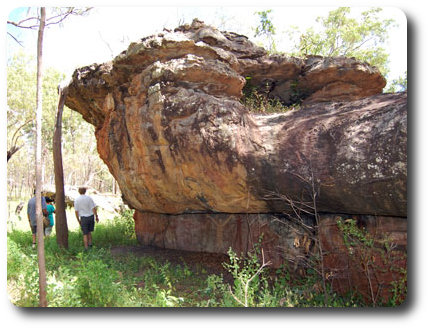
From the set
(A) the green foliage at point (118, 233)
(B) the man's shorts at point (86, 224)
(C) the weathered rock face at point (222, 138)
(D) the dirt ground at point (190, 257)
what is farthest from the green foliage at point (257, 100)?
(A) the green foliage at point (118, 233)

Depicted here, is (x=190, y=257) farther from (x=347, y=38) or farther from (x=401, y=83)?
(x=347, y=38)

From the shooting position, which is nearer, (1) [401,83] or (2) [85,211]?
(1) [401,83]

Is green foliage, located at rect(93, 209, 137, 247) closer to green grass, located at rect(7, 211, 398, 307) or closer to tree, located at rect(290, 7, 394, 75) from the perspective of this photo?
green grass, located at rect(7, 211, 398, 307)

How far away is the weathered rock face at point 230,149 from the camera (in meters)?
3.81

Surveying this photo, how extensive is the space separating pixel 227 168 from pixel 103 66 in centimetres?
362

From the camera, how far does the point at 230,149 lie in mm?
4438

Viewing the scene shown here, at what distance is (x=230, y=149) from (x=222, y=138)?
0.20 meters

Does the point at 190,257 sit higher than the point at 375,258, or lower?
lower

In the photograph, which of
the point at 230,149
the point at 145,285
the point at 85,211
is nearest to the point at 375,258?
the point at 230,149

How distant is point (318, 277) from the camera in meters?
4.53

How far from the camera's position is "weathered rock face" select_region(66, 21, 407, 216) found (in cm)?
376

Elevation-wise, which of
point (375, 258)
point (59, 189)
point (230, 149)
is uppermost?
point (230, 149)

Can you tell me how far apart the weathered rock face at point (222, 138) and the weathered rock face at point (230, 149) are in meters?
0.02

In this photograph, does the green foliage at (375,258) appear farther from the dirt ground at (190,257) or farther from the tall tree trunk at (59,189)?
the tall tree trunk at (59,189)
